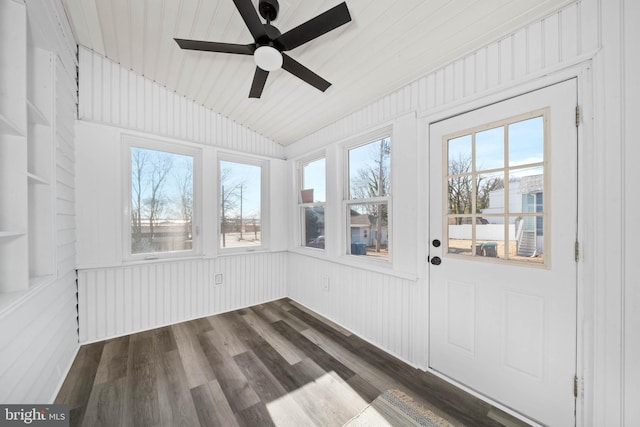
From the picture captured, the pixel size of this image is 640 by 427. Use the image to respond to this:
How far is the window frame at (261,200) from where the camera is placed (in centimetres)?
325

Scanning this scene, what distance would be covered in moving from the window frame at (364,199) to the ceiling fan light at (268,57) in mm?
1240

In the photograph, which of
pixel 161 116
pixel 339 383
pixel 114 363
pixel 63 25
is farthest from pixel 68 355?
pixel 63 25

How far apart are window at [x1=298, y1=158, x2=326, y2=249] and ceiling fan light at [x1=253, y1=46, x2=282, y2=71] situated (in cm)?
174

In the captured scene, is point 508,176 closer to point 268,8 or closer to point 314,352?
point 268,8

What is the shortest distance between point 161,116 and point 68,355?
8.28 feet

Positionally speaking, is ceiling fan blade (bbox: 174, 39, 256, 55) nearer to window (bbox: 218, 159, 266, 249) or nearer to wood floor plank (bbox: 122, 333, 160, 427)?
window (bbox: 218, 159, 266, 249)

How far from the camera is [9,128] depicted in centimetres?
126

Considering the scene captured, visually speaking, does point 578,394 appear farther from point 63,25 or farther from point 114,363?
point 63,25

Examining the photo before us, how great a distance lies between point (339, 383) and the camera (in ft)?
6.31

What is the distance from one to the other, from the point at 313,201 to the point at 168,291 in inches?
84.0

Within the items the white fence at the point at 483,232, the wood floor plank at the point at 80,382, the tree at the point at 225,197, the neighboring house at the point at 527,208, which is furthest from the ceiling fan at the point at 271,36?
the wood floor plank at the point at 80,382

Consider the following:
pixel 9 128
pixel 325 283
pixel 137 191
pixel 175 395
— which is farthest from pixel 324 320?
pixel 9 128

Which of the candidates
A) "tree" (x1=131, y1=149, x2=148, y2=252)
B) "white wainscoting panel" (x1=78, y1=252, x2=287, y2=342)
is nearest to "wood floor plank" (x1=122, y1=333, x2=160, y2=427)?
"white wainscoting panel" (x1=78, y1=252, x2=287, y2=342)

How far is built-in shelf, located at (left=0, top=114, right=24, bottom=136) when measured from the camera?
1178mm
